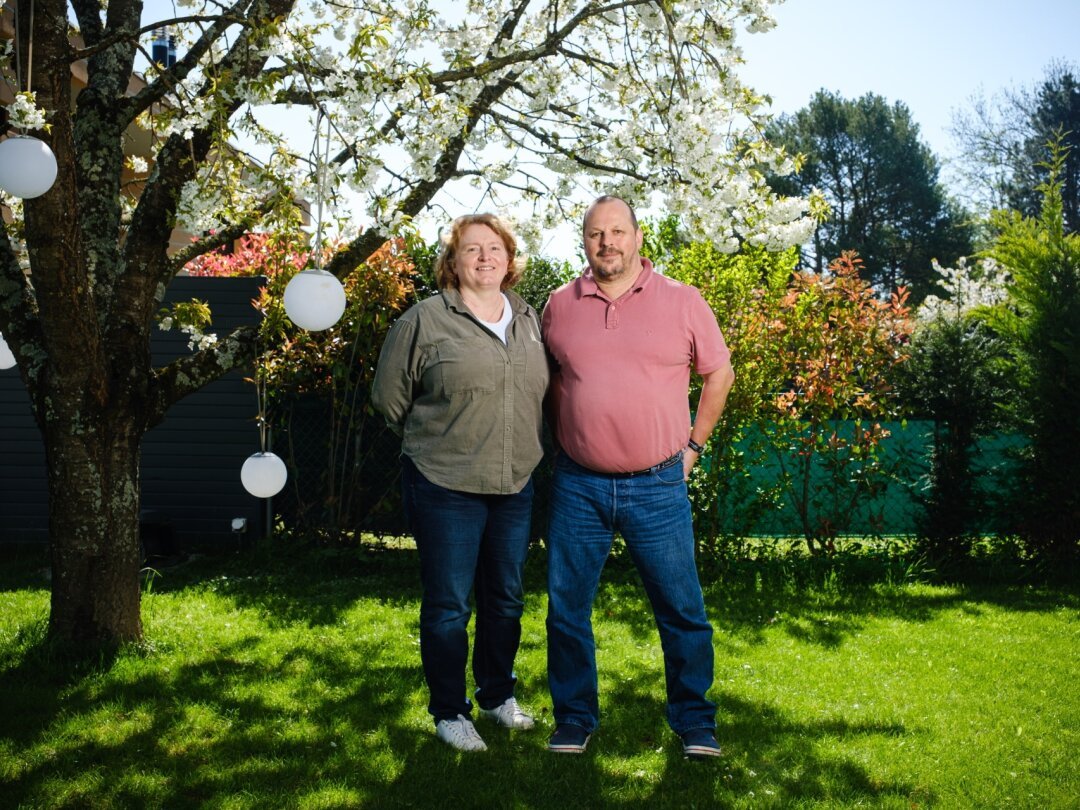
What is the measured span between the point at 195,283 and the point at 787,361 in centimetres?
409

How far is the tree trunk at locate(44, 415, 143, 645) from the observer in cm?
393

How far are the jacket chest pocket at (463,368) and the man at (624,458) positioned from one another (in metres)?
0.25

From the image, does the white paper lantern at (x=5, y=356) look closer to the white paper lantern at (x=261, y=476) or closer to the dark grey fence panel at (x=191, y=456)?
the white paper lantern at (x=261, y=476)

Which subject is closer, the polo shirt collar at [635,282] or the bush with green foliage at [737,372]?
the polo shirt collar at [635,282]

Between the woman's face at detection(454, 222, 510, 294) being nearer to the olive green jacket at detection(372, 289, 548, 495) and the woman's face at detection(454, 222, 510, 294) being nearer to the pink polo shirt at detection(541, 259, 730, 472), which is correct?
the olive green jacket at detection(372, 289, 548, 495)

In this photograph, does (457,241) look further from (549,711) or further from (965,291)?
(965,291)

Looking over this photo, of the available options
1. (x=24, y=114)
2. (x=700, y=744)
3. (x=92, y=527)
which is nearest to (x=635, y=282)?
(x=700, y=744)

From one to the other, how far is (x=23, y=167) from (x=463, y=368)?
1.31m

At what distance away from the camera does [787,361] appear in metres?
6.06

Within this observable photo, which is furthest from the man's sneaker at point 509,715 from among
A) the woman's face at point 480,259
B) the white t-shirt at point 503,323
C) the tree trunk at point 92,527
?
the tree trunk at point 92,527

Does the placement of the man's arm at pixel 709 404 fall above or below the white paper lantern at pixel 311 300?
below

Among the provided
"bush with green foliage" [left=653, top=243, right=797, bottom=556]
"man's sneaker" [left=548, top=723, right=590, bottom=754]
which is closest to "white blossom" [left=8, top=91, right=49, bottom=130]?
"man's sneaker" [left=548, top=723, right=590, bottom=754]

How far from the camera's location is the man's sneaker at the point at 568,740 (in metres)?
3.09

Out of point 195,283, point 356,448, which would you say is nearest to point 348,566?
point 356,448
